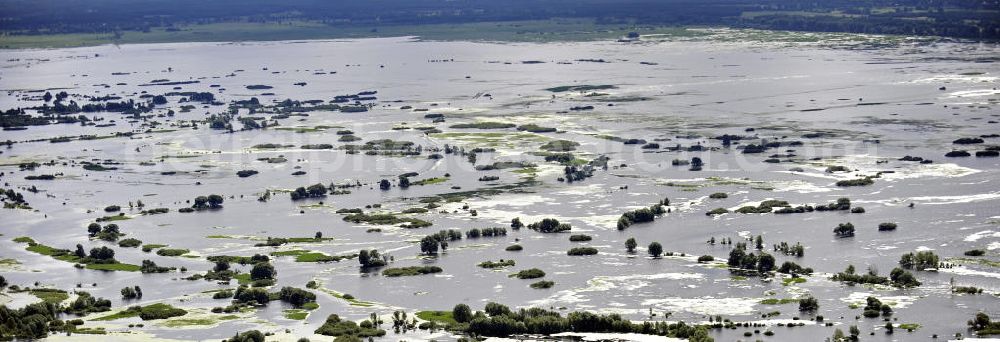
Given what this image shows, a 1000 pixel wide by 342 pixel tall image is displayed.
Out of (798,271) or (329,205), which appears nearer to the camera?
(798,271)

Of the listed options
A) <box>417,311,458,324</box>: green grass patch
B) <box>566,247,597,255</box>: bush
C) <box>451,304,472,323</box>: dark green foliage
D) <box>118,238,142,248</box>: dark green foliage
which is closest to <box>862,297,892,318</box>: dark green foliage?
<box>451,304,472,323</box>: dark green foliage

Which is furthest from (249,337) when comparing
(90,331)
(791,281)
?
(791,281)

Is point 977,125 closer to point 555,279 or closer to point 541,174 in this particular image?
point 541,174

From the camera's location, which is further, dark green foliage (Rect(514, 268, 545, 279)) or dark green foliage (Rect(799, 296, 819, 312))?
dark green foliage (Rect(514, 268, 545, 279))

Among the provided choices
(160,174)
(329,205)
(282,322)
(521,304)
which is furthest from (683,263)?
(160,174)

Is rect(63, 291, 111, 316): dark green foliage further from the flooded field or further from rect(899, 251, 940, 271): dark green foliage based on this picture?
rect(899, 251, 940, 271): dark green foliage

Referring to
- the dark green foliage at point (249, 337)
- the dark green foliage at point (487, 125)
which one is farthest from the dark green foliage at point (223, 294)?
the dark green foliage at point (487, 125)

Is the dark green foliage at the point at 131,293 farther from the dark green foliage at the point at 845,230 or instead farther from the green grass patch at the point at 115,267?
the dark green foliage at the point at 845,230

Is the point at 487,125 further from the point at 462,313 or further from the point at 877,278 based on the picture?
the point at 462,313
